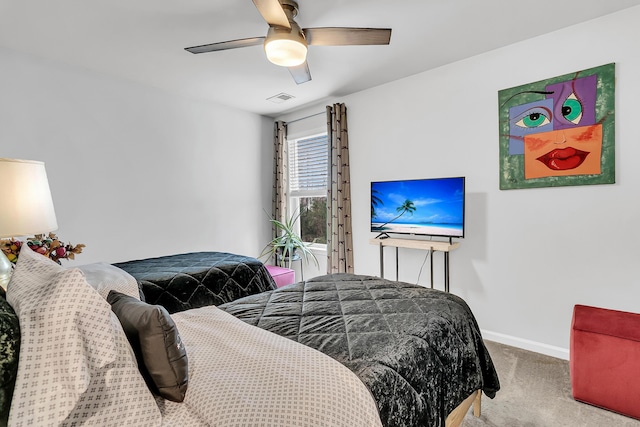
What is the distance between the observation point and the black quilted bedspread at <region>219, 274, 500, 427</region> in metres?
1.08

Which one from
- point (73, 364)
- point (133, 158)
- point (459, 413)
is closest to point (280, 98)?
point (133, 158)

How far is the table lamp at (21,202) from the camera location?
1.40m

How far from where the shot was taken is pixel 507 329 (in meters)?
2.72

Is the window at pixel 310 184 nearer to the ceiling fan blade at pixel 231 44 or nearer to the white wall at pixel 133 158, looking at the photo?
the white wall at pixel 133 158

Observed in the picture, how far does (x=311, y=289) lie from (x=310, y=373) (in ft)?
3.09

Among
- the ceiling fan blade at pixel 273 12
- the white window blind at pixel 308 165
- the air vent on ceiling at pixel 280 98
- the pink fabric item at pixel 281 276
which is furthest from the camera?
the white window blind at pixel 308 165

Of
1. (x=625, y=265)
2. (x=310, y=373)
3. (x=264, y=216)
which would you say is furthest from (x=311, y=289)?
(x=264, y=216)

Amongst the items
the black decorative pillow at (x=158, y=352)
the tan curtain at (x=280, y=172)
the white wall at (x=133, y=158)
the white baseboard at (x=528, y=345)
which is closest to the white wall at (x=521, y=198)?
the white baseboard at (x=528, y=345)

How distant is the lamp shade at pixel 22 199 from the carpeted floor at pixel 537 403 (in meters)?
2.41

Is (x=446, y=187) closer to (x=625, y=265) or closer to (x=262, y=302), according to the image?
(x=625, y=265)

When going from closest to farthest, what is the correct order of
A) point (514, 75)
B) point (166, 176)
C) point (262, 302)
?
point (262, 302), point (514, 75), point (166, 176)

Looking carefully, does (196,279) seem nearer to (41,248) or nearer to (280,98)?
(41,248)

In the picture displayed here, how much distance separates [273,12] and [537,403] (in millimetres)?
2722

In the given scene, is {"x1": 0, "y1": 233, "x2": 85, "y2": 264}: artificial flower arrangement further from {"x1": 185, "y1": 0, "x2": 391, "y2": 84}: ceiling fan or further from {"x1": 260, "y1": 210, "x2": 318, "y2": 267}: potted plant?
{"x1": 260, "y1": 210, "x2": 318, "y2": 267}: potted plant
